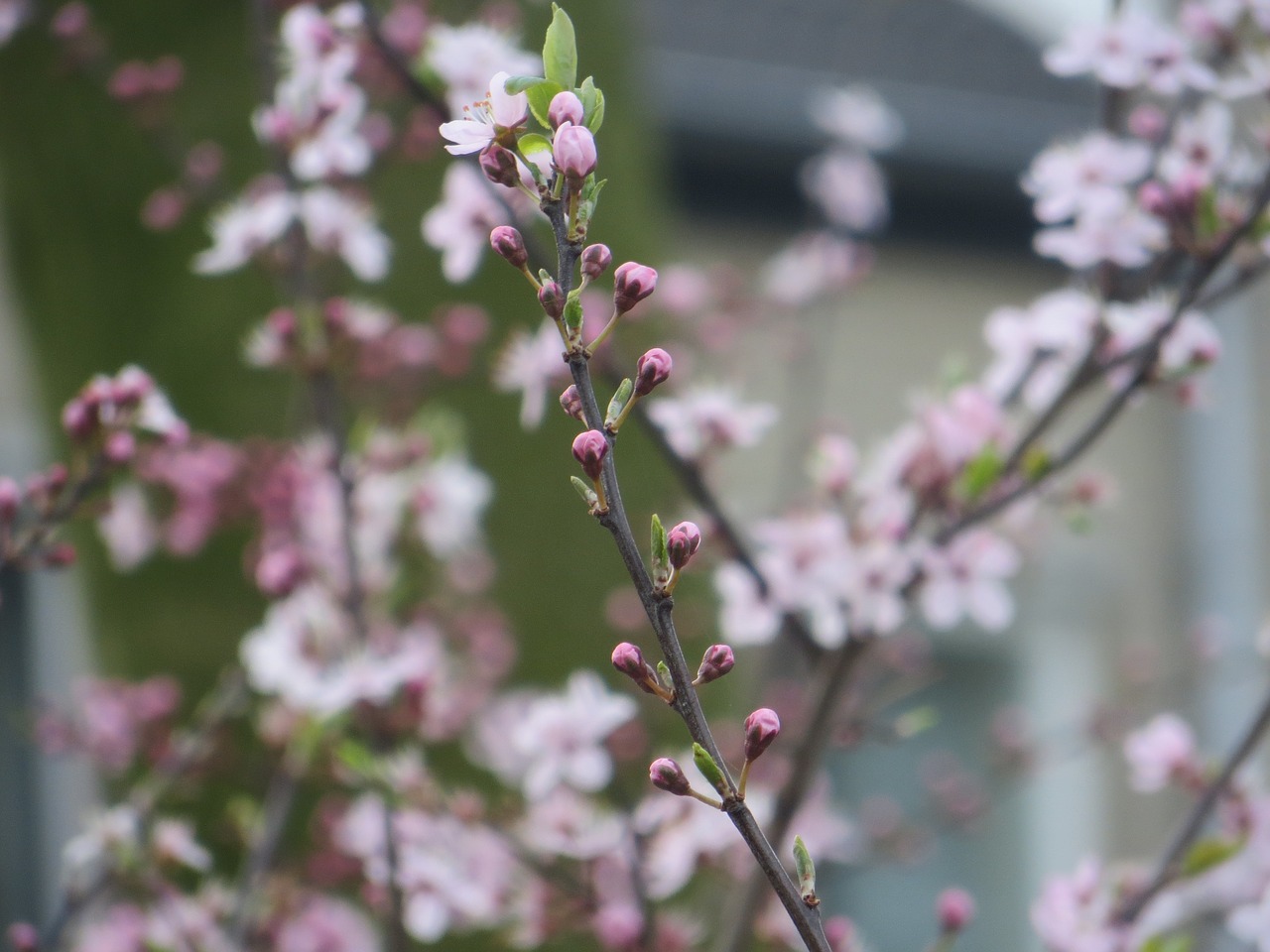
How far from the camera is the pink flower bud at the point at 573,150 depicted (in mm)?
588

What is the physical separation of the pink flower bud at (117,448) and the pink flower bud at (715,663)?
0.53 metres

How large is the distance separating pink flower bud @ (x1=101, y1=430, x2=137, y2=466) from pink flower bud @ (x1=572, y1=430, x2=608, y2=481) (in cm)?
51

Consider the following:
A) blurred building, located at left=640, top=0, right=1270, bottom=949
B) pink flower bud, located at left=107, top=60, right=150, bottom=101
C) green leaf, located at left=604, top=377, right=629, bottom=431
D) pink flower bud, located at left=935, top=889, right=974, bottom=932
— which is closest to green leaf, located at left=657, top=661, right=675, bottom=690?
green leaf, located at left=604, top=377, right=629, bottom=431

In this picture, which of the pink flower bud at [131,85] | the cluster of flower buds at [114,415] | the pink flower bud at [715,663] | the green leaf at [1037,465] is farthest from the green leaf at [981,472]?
the pink flower bud at [131,85]

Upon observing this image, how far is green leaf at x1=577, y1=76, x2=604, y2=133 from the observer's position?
625 millimetres

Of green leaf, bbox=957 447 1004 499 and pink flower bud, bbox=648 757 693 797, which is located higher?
green leaf, bbox=957 447 1004 499

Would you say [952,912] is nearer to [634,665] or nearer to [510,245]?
[634,665]

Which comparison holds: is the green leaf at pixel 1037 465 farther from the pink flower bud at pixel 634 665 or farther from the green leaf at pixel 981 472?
the pink flower bud at pixel 634 665

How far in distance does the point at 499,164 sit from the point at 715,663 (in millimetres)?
270

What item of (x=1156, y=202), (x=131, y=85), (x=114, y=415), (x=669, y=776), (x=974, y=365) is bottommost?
(x=669, y=776)

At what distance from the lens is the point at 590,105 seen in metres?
0.63

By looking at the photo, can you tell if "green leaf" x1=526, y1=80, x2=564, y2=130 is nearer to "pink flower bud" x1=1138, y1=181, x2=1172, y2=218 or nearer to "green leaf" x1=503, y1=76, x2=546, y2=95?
"green leaf" x1=503, y1=76, x2=546, y2=95

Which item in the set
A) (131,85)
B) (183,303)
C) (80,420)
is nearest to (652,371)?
(80,420)

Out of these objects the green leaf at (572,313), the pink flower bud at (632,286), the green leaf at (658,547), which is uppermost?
the pink flower bud at (632,286)
